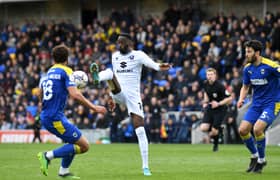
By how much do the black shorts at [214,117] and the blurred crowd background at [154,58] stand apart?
6.08m

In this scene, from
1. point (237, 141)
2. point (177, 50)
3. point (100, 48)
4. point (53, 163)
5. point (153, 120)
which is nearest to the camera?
point (53, 163)

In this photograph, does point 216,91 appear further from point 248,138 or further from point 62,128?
point 62,128

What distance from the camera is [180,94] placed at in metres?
29.8

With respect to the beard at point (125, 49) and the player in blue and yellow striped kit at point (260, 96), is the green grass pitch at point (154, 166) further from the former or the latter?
the beard at point (125, 49)

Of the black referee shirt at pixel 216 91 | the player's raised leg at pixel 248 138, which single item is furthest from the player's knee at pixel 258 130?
the black referee shirt at pixel 216 91

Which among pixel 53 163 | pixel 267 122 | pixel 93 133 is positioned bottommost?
pixel 93 133

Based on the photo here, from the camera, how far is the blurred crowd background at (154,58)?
95.7 ft

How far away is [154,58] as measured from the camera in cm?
3198

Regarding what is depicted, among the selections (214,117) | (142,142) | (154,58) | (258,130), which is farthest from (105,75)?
(154,58)

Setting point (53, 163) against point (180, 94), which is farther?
point (180, 94)

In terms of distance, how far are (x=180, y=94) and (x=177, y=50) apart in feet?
8.81

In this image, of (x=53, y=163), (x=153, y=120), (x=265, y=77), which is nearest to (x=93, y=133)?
(x=153, y=120)

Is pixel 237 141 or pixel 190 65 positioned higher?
pixel 190 65

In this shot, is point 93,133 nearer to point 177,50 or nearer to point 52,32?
point 177,50
